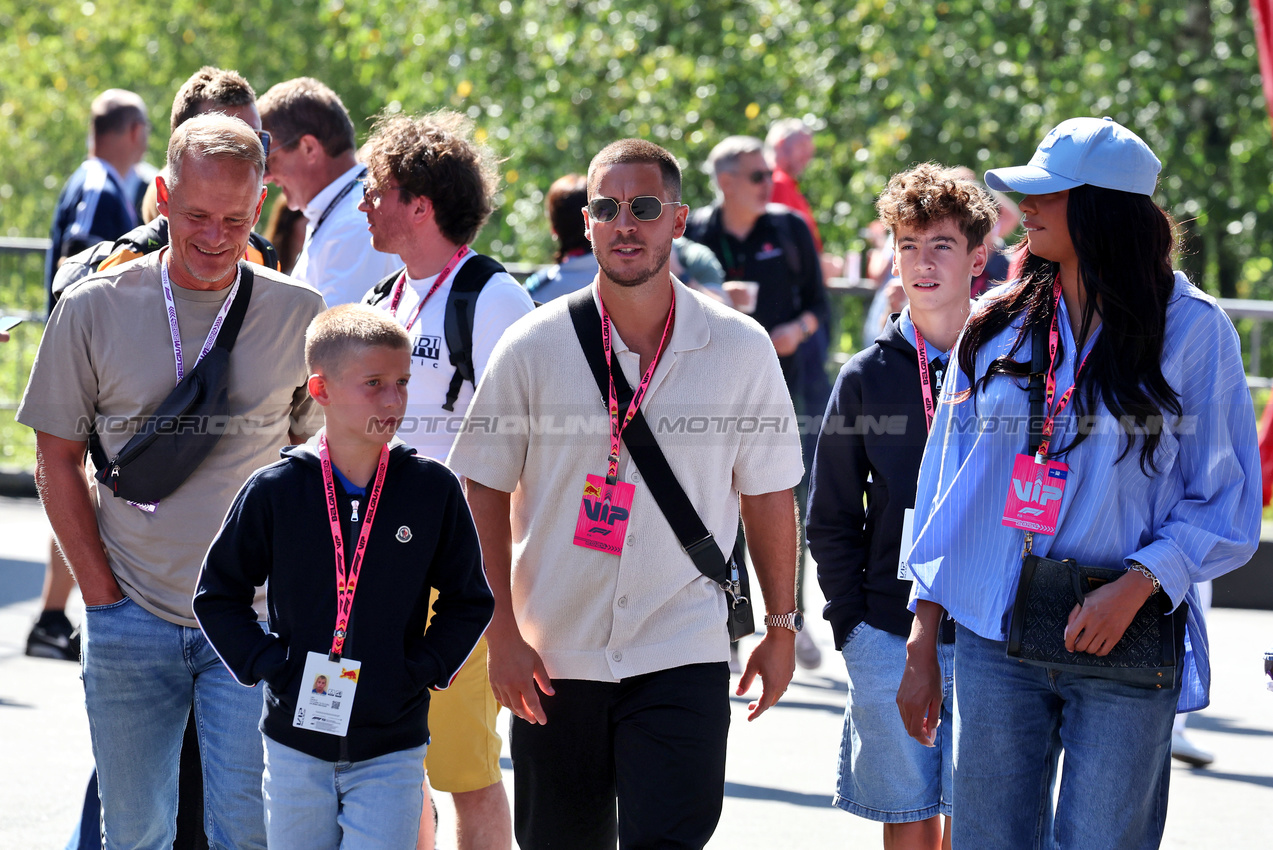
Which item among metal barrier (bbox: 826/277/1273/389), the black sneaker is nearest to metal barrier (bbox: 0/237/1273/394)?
metal barrier (bbox: 826/277/1273/389)

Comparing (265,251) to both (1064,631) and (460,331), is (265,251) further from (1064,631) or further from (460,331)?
(1064,631)

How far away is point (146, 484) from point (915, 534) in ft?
6.36

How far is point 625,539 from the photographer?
367 centimetres

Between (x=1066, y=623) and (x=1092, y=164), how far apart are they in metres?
1.02

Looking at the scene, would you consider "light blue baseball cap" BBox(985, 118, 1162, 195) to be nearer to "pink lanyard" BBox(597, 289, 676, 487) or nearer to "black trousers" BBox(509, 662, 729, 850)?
"pink lanyard" BBox(597, 289, 676, 487)

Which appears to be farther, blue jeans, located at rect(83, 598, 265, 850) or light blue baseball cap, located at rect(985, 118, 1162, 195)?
blue jeans, located at rect(83, 598, 265, 850)

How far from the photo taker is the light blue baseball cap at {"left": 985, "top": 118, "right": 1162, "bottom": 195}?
3234 millimetres

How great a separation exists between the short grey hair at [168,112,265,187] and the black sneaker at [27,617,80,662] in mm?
4224

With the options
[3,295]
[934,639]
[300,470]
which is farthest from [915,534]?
[3,295]

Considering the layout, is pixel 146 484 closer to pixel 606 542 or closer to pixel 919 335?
pixel 606 542

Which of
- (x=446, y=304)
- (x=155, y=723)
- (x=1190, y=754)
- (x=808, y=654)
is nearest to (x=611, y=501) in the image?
(x=446, y=304)

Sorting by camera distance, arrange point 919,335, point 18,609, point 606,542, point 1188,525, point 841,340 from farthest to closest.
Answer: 1. point 841,340
2. point 18,609
3. point 919,335
4. point 606,542
5. point 1188,525

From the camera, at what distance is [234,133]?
3721 millimetres

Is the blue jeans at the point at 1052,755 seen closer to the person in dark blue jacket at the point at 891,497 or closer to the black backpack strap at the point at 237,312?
the person in dark blue jacket at the point at 891,497
